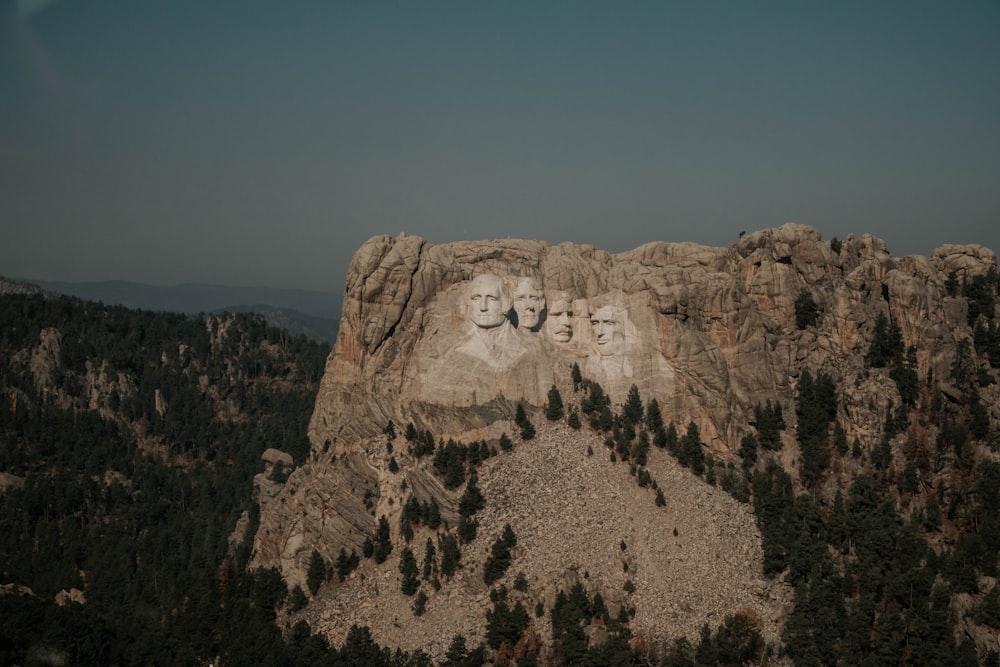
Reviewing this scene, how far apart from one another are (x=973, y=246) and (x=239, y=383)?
390 feet

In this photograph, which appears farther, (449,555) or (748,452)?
(748,452)

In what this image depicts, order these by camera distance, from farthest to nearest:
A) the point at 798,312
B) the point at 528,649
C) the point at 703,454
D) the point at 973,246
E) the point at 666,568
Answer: the point at 973,246 < the point at 798,312 < the point at 703,454 < the point at 666,568 < the point at 528,649

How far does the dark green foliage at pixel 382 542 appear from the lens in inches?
3445

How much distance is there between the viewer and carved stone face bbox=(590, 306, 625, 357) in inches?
3939

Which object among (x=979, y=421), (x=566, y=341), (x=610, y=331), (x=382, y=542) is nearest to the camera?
(x=382, y=542)

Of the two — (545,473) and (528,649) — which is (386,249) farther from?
(528,649)

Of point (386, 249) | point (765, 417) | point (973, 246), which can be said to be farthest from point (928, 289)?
point (386, 249)

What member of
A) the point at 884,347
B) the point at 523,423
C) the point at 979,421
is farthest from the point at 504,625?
the point at 979,421

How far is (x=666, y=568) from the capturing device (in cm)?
8712

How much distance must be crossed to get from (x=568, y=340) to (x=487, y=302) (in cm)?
995

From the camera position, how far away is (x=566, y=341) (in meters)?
102

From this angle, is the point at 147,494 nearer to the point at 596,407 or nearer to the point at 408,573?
the point at 408,573

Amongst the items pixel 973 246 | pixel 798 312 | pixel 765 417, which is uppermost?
pixel 973 246

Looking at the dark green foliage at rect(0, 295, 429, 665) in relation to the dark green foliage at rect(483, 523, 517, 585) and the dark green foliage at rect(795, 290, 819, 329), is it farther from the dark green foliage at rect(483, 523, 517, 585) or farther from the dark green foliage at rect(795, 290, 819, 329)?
the dark green foliage at rect(795, 290, 819, 329)
